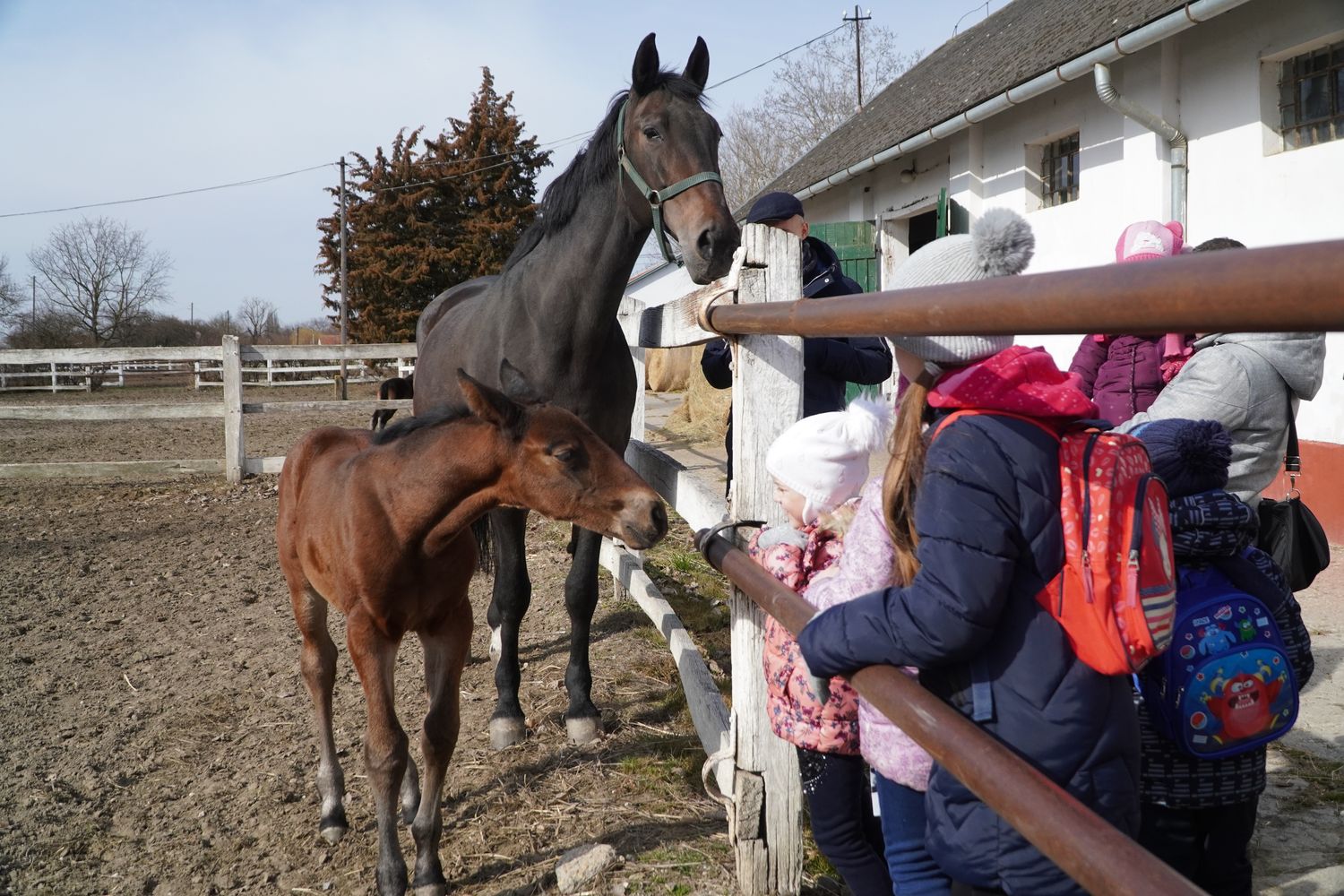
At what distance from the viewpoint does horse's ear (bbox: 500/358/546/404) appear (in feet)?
9.16

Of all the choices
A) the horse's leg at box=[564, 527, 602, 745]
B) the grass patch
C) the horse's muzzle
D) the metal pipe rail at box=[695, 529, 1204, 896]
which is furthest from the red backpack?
the horse's leg at box=[564, 527, 602, 745]

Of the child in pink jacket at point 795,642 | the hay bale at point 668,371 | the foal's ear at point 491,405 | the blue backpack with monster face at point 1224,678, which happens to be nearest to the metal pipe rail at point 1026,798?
the child in pink jacket at point 795,642

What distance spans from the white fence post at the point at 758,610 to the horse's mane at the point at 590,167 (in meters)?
1.50

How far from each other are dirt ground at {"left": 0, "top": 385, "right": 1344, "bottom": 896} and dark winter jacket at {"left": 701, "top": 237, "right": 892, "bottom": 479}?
1433mm

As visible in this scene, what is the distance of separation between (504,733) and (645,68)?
2.65 m

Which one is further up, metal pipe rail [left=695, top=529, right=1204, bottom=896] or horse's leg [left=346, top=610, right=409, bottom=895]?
metal pipe rail [left=695, top=529, right=1204, bottom=896]

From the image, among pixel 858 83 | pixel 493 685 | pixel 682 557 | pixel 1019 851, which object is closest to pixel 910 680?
pixel 1019 851

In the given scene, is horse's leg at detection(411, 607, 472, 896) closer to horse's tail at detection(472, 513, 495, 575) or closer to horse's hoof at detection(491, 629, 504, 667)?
horse's tail at detection(472, 513, 495, 575)

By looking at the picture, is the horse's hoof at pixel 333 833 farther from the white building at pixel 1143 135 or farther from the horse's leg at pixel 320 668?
the white building at pixel 1143 135

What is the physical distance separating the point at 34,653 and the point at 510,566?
8.96 feet

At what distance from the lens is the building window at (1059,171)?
8.41 meters

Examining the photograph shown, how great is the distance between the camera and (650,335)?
3.48m

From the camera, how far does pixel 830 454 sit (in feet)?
6.47

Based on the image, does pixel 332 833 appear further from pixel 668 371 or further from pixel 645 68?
pixel 668 371
